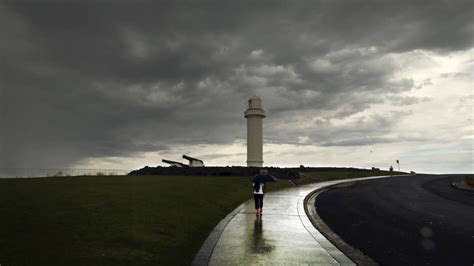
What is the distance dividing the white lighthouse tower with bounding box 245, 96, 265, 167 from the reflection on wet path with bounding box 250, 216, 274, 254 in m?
32.2

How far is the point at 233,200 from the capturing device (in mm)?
18406

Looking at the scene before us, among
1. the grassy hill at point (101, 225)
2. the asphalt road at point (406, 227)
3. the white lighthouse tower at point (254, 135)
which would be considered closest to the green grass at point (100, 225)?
the grassy hill at point (101, 225)

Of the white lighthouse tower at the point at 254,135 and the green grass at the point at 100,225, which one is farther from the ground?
the white lighthouse tower at the point at 254,135

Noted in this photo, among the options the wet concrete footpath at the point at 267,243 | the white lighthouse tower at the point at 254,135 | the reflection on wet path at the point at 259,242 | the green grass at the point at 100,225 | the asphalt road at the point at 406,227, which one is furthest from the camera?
the white lighthouse tower at the point at 254,135

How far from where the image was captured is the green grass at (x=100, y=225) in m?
7.49

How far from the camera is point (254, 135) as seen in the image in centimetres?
4428

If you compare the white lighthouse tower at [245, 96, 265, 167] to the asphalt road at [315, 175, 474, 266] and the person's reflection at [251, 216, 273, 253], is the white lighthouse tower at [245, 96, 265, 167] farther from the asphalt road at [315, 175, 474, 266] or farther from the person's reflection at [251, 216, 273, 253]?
the person's reflection at [251, 216, 273, 253]

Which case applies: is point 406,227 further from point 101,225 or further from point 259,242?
point 101,225

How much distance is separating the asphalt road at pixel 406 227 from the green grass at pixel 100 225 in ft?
14.3

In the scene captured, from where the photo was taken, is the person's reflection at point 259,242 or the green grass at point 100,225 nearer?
the green grass at point 100,225

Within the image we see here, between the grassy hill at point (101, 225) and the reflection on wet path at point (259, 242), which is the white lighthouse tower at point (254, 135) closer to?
the grassy hill at point (101, 225)

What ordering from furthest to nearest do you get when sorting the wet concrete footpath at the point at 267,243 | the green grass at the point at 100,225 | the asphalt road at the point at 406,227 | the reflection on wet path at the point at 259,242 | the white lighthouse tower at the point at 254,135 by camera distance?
the white lighthouse tower at the point at 254,135, the asphalt road at the point at 406,227, the reflection on wet path at the point at 259,242, the wet concrete footpath at the point at 267,243, the green grass at the point at 100,225

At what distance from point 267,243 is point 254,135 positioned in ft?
114

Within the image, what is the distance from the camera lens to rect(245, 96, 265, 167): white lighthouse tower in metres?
44.2
